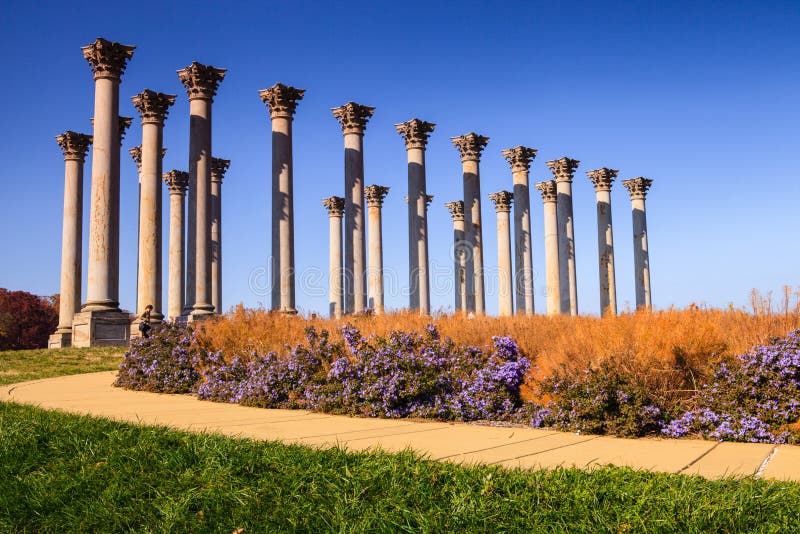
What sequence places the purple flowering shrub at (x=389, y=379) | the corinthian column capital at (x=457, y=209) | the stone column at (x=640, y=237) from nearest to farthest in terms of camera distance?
1. the purple flowering shrub at (x=389, y=379)
2. the stone column at (x=640, y=237)
3. the corinthian column capital at (x=457, y=209)

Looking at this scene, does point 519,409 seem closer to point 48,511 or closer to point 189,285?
point 48,511

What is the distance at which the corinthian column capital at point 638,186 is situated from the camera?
6238 centimetres

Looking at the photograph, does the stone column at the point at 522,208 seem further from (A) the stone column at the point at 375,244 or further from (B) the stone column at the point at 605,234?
(A) the stone column at the point at 375,244

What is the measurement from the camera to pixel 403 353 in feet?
46.4

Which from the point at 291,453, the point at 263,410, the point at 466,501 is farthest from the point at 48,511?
the point at 263,410

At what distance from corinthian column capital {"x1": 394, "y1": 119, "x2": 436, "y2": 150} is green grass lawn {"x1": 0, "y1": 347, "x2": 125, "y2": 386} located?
2251 cm

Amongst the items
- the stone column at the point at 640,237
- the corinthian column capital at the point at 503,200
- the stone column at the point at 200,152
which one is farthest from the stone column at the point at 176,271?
the stone column at the point at 640,237

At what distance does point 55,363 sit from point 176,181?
1025 inches

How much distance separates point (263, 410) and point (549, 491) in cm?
887

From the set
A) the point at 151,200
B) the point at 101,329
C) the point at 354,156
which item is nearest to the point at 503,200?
the point at 354,156

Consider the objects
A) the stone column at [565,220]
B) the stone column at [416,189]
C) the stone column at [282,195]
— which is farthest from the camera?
the stone column at [565,220]

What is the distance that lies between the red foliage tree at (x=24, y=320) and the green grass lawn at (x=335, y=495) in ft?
244

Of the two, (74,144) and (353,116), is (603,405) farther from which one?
(74,144)

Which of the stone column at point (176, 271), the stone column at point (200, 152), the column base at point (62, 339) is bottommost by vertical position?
the column base at point (62, 339)
